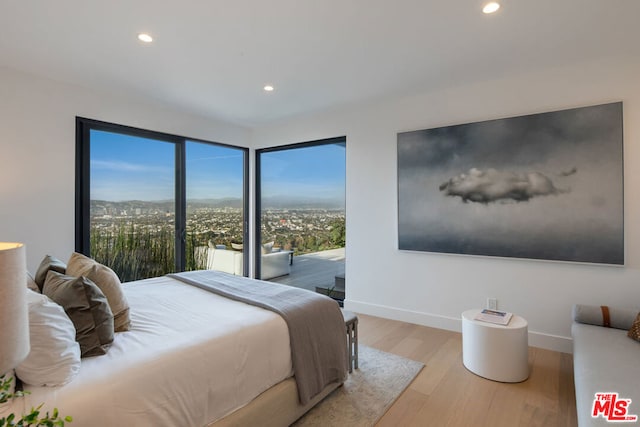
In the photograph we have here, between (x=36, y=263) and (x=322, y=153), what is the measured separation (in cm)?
334

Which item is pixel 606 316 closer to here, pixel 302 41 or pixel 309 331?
pixel 309 331

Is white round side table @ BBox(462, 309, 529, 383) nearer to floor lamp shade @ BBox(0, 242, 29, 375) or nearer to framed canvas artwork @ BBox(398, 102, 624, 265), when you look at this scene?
framed canvas artwork @ BBox(398, 102, 624, 265)

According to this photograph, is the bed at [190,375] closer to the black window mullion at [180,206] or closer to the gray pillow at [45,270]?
the gray pillow at [45,270]

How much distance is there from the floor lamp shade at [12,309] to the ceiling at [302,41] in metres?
1.85

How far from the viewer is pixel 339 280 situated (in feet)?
14.4

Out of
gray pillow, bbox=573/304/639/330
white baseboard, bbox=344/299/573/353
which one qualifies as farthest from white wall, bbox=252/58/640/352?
gray pillow, bbox=573/304/639/330

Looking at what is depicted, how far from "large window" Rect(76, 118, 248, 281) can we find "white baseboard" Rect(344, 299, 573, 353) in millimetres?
2267

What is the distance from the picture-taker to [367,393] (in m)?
2.27

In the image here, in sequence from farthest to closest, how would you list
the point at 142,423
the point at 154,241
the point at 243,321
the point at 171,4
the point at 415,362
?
the point at 154,241
the point at 415,362
the point at 171,4
the point at 243,321
the point at 142,423

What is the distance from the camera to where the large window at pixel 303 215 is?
4.37 metres

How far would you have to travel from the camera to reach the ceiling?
2.03 meters

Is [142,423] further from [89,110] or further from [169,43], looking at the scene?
[89,110]

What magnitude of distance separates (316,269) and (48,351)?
3565mm

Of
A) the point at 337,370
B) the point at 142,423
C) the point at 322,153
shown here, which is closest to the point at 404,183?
the point at 322,153
